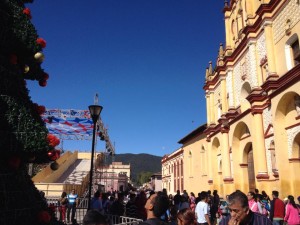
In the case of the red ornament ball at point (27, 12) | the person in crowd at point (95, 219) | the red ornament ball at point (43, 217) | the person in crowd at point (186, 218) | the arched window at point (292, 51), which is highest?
the arched window at point (292, 51)

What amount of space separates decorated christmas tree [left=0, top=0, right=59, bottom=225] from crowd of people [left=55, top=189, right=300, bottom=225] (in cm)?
163

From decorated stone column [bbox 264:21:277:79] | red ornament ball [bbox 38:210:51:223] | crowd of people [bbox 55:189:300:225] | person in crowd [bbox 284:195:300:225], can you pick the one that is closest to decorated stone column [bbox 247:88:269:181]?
decorated stone column [bbox 264:21:277:79]

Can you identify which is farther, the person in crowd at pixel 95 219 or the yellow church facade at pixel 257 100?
the yellow church facade at pixel 257 100

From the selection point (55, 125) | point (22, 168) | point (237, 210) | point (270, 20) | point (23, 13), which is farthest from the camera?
point (55, 125)

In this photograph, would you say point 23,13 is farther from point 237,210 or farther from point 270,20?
point 270,20

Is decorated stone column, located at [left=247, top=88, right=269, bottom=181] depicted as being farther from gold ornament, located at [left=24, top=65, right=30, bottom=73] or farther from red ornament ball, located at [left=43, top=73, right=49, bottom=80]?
gold ornament, located at [left=24, top=65, right=30, bottom=73]

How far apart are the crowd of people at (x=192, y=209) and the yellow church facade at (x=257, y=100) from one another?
127 inches

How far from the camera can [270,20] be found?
58.2 feet

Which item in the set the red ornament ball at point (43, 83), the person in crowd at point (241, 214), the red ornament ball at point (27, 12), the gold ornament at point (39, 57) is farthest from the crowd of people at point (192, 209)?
the red ornament ball at point (27, 12)

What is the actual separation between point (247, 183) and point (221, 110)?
7.42 meters

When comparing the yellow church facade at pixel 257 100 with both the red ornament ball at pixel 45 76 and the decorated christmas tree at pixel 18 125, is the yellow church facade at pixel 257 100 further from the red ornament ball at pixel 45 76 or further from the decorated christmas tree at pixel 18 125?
the decorated christmas tree at pixel 18 125

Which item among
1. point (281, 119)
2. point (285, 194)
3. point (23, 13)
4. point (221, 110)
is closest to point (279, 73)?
point (281, 119)

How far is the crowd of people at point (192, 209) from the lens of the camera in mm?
3594

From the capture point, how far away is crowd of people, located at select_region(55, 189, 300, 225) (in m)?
3.59
